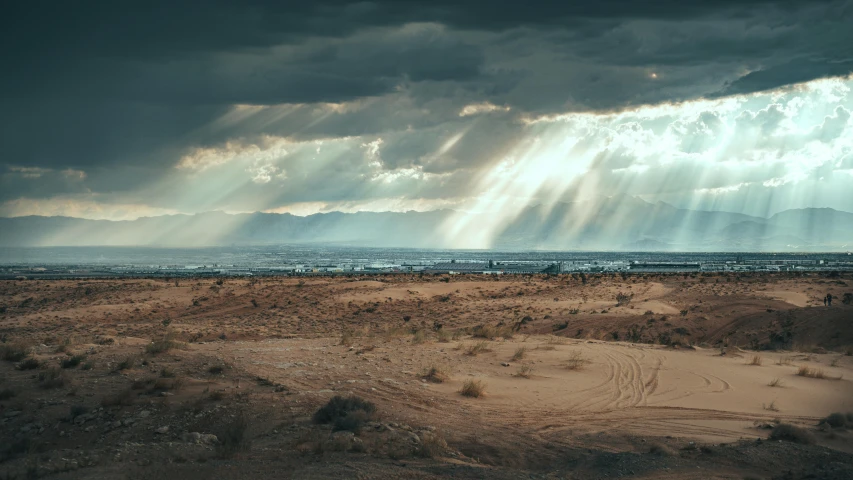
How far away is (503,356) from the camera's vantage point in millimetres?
21156

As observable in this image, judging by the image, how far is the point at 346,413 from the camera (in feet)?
39.9

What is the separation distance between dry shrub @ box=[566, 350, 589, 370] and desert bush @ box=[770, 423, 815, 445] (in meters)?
7.62

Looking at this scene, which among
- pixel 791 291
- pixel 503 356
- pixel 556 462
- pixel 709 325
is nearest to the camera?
pixel 556 462

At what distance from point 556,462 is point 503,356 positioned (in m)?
10.5

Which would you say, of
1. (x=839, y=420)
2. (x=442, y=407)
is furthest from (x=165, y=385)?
(x=839, y=420)

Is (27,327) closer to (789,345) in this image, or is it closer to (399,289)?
(399,289)

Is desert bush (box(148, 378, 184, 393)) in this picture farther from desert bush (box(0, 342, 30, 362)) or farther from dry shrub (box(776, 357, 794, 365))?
dry shrub (box(776, 357, 794, 365))

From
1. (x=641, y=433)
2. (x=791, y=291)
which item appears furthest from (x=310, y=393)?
(x=791, y=291)

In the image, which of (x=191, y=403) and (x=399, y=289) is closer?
(x=191, y=403)

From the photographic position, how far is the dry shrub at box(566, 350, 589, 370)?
63.4 ft

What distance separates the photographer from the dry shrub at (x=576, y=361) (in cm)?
1933

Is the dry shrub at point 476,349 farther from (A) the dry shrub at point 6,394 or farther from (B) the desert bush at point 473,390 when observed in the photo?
(A) the dry shrub at point 6,394

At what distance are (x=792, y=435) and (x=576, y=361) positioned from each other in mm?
8420

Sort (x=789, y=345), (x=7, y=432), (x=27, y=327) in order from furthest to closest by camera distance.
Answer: (x=27, y=327) → (x=789, y=345) → (x=7, y=432)
